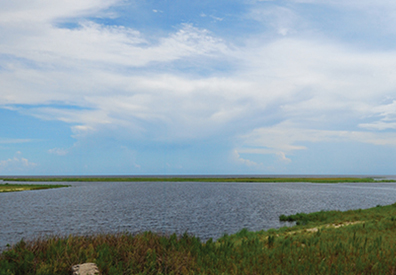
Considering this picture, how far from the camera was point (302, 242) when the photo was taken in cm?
1515

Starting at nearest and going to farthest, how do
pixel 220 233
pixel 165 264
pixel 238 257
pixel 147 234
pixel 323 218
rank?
pixel 165 264
pixel 238 257
pixel 147 234
pixel 220 233
pixel 323 218

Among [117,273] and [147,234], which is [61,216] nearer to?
[147,234]

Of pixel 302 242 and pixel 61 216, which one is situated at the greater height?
pixel 302 242

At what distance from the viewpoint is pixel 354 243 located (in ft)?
44.9

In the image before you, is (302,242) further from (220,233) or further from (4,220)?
(4,220)

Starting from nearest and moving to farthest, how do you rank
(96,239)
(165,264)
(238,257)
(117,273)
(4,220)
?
(117,273) < (165,264) < (238,257) < (96,239) < (4,220)

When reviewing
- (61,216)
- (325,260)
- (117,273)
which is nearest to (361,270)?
(325,260)

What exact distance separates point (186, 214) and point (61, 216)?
55.9 feet

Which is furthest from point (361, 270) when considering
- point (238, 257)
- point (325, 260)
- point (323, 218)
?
point (323, 218)

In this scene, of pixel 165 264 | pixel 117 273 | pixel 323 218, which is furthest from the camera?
pixel 323 218

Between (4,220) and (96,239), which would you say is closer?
(96,239)

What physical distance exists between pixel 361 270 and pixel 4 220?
39.7m

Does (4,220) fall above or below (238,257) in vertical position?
below

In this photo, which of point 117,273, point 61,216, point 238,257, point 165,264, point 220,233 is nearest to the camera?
point 117,273
